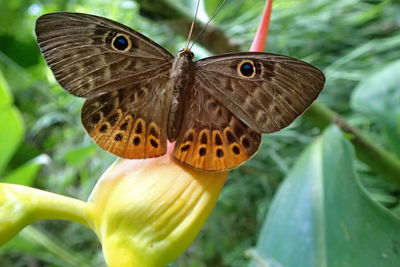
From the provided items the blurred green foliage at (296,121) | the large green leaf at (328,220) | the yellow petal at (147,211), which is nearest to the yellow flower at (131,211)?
the yellow petal at (147,211)

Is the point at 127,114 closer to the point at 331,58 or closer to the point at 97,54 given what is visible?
the point at 97,54

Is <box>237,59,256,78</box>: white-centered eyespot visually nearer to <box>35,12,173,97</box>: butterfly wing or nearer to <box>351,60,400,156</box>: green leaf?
<box>35,12,173,97</box>: butterfly wing

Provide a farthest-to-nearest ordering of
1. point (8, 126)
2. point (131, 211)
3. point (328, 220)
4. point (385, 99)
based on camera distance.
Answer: point (8, 126), point (385, 99), point (328, 220), point (131, 211)

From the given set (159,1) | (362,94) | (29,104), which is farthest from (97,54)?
(29,104)

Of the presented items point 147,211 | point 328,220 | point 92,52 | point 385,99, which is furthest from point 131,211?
point 385,99

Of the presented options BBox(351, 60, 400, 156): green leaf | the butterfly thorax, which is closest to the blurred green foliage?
BBox(351, 60, 400, 156): green leaf

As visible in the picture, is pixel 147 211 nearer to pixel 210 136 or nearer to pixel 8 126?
pixel 210 136
